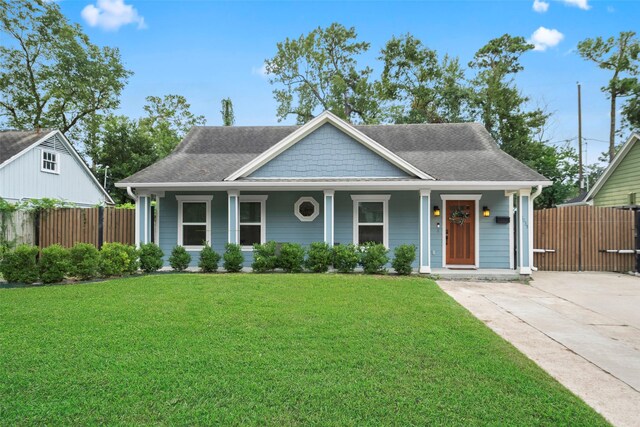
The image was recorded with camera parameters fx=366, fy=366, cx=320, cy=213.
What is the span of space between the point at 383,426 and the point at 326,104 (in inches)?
1003

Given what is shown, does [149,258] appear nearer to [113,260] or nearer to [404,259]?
[113,260]

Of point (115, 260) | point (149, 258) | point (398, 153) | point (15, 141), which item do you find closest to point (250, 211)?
point (149, 258)

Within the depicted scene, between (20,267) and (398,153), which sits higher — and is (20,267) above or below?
below

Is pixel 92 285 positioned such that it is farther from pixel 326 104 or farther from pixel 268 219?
pixel 326 104

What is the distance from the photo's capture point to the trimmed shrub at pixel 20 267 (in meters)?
8.34

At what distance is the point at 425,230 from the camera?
33.0ft

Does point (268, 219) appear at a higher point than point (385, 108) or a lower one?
lower

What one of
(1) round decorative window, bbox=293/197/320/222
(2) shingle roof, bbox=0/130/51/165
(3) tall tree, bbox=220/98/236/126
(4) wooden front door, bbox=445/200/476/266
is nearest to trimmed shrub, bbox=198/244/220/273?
(1) round decorative window, bbox=293/197/320/222

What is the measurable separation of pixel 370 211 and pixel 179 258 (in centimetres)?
567

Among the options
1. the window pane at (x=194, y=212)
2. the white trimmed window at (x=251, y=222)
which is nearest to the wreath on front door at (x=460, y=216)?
the white trimmed window at (x=251, y=222)

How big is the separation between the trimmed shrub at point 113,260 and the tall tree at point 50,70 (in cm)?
2063

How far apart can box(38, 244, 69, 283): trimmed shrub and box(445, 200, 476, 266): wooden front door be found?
10.0m

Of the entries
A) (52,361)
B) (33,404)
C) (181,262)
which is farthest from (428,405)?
(181,262)

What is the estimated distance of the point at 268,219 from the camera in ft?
36.7
